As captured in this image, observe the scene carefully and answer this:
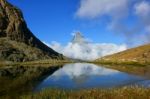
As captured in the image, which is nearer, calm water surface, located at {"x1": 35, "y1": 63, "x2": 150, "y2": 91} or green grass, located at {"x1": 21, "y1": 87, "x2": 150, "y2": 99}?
green grass, located at {"x1": 21, "y1": 87, "x2": 150, "y2": 99}

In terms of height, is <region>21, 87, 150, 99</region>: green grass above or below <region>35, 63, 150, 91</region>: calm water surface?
below

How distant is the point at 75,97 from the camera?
40.2 metres

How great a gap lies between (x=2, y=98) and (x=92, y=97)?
15473 mm

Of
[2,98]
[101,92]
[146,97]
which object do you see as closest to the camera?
[146,97]

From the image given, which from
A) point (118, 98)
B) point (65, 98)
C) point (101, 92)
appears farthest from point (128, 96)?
point (65, 98)

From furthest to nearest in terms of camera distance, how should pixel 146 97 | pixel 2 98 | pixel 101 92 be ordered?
1. pixel 2 98
2. pixel 101 92
3. pixel 146 97

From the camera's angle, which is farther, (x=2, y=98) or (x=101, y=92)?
(x=2, y=98)

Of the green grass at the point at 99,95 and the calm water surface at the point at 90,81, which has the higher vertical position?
the calm water surface at the point at 90,81

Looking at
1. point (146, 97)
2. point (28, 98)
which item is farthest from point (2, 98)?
point (146, 97)

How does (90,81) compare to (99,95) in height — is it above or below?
above

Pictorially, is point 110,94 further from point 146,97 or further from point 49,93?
point 49,93

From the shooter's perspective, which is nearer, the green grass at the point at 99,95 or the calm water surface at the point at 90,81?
the green grass at the point at 99,95

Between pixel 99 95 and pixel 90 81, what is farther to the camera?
pixel 90 81

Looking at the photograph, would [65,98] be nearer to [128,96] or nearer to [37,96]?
[37,96]
